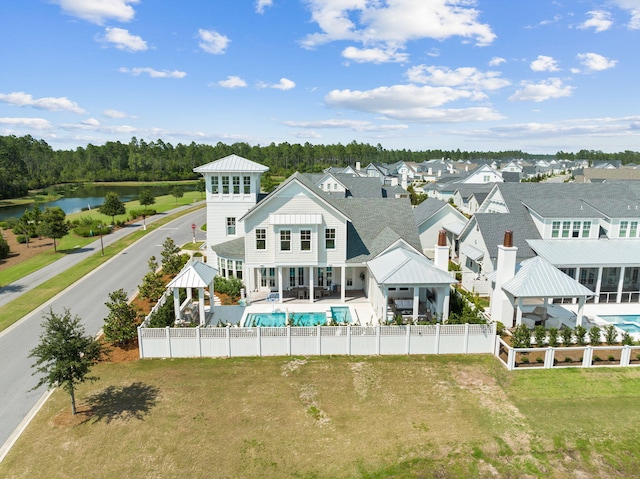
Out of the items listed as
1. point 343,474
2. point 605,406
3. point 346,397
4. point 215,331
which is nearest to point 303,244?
point 215,331

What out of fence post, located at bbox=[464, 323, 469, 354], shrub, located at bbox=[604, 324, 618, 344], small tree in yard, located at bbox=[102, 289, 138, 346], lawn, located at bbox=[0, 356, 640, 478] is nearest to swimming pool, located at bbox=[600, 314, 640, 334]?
shrub, located at bbox=[604, 324, 618, 344]

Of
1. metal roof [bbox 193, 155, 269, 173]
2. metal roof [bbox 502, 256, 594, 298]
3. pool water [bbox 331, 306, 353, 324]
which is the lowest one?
pool water [bbox 331, 306, 353, 324]

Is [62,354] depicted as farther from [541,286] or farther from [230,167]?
[541,286]

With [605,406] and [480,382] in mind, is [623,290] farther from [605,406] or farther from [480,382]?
[480,382]

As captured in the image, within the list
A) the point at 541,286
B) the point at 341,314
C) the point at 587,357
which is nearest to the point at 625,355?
the point at 587,357

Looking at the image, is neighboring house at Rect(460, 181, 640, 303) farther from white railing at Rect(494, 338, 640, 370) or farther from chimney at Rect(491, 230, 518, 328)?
white railing at Rect(494, 338, 640, 370)

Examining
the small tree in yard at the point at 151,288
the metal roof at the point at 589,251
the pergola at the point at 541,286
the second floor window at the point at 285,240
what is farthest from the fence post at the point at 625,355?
the small tree in yard at the point at 151,288

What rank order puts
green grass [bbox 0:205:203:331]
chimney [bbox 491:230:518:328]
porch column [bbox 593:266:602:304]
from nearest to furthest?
chimney [bbox 491:230:518:328]
green grass [bbox 0:205:203:331]
porch column [bbox 593:266:602:304]
